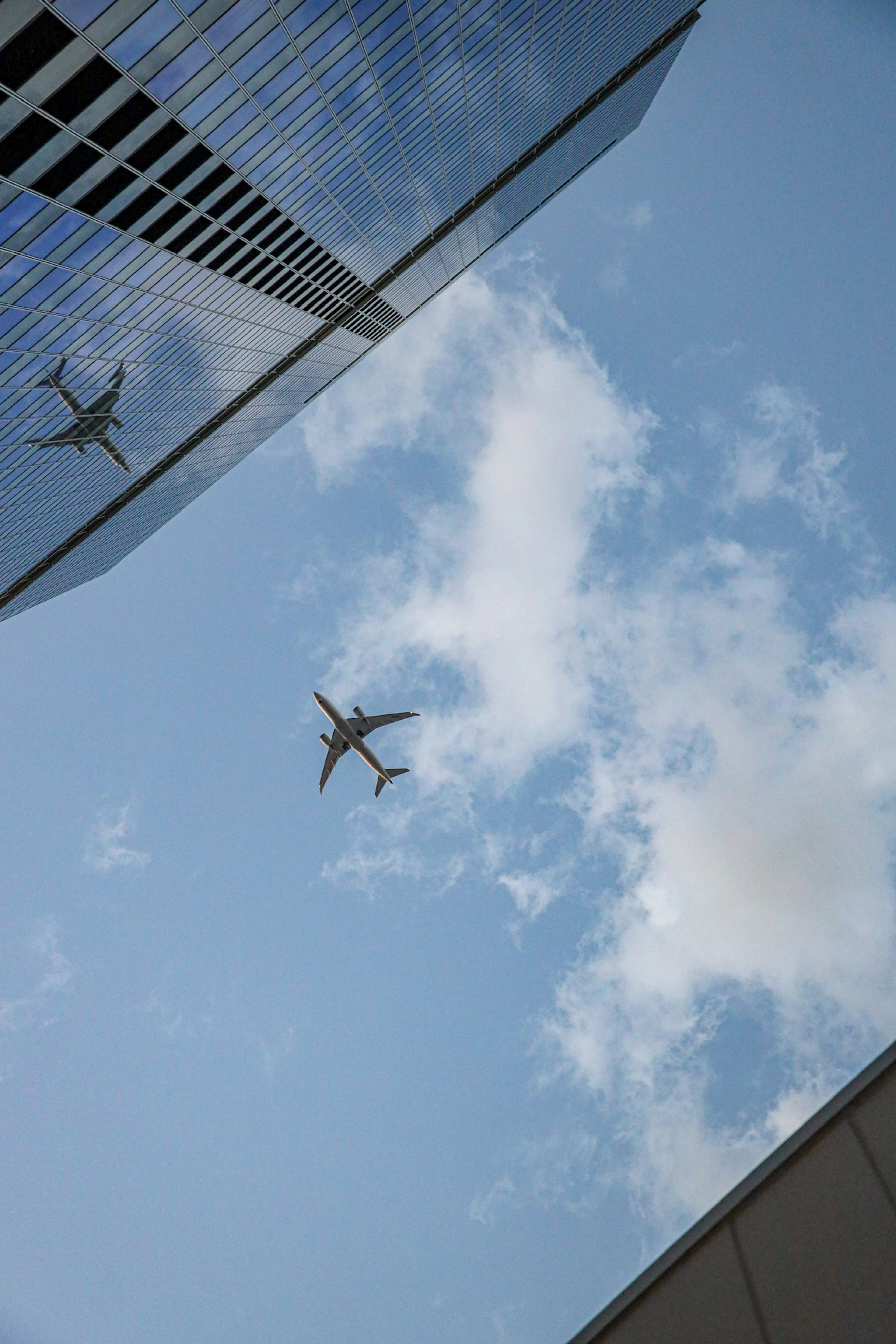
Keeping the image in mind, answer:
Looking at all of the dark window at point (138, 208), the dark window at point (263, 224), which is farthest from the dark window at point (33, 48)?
the dark window at point (263, 224)

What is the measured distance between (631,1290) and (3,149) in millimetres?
40354

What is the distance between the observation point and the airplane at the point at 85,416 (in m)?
47.9

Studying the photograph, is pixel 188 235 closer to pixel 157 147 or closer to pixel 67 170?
pixel 157 147

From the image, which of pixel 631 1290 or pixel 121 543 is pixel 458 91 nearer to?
pixel 631 1290

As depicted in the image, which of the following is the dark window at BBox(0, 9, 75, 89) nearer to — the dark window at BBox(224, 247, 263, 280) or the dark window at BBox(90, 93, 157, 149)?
the dark window at BBox(90, 93, 157, 149)

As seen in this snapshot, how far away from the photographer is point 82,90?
2938 centimetres

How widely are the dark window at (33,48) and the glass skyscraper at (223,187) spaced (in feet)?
0.22

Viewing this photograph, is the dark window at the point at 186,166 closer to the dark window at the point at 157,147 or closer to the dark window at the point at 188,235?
the dark window at the point at 157,147

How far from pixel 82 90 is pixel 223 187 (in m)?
15.2

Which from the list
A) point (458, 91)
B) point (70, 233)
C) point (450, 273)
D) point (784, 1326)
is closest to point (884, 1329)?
point (784, 1326)

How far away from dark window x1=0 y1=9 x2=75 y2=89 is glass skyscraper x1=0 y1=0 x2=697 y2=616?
0.22 ft

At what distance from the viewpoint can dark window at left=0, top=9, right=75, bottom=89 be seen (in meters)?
25.8

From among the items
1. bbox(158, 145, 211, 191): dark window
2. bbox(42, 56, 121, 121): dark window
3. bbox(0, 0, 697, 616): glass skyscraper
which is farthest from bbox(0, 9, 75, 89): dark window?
bbox(158, 145, 211, 191): dark window

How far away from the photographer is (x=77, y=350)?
4562 centimetres
